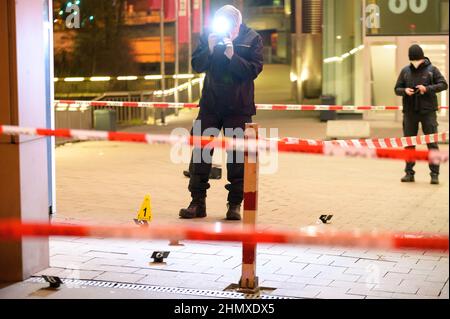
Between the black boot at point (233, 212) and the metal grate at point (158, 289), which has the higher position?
the black boot at point (233, 212)

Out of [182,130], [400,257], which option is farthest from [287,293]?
[182,130]

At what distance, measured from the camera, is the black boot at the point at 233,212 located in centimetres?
830

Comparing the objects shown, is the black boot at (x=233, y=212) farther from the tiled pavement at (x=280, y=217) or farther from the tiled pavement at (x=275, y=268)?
the tiled pavement at (x=275, y=268)

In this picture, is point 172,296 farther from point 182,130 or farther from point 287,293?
point 182,130

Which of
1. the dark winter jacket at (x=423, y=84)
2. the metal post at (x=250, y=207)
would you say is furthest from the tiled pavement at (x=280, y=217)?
the dark winter jacket at (x=423, y=84)

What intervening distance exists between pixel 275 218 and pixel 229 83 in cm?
141

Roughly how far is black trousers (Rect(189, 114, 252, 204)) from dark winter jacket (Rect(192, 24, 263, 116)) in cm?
8

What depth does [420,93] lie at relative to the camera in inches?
426

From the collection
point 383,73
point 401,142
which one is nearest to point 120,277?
point 401,142

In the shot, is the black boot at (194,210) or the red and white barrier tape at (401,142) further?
the red and white barrier tape at (401,142)

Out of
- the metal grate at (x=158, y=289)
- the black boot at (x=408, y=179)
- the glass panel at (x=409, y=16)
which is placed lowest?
the metal grate at (x=158, y=289)

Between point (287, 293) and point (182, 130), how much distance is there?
1241cm

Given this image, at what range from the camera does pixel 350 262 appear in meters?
6.69

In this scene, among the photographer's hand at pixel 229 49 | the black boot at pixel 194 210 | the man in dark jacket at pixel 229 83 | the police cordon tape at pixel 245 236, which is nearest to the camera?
the police cordon tape at pixel 245 236
